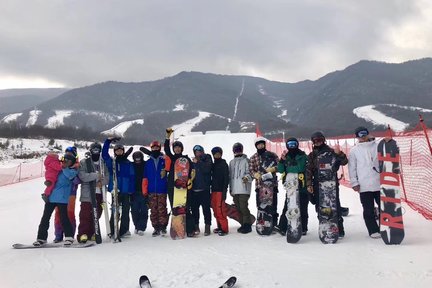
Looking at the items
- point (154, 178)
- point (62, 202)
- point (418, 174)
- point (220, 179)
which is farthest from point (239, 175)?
point (418, 174)

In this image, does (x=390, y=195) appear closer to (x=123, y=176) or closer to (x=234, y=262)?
(x=234, y=262)

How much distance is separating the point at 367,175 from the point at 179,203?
333cm

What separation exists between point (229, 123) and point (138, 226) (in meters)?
152

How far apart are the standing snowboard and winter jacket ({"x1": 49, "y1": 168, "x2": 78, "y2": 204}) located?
3351 mm

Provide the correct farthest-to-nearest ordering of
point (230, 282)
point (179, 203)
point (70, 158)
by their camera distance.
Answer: point (179, 203), point (70, 158), point (230, 282)

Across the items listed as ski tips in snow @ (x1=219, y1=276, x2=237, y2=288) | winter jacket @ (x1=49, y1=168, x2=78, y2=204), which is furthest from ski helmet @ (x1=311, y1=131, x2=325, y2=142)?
winter jacket @ (x1=49, y1=168, x2=78, y2=204)

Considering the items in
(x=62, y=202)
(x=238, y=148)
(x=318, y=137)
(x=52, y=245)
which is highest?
(x=318, y=137)

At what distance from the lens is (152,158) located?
7.56 m

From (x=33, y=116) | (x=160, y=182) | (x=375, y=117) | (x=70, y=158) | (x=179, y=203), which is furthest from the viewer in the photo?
(x=33, y=116)

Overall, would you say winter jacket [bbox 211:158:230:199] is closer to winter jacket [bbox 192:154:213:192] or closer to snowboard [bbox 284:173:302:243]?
winter jacket [bbox 192:154:213:192]

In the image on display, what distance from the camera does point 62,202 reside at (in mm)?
6902

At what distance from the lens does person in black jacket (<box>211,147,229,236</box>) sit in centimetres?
750

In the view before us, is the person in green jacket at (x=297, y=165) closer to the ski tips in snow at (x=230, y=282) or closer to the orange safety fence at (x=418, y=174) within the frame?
the orange safety fence at (x=418, y=174)

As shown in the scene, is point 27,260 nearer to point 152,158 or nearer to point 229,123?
point 152,158
